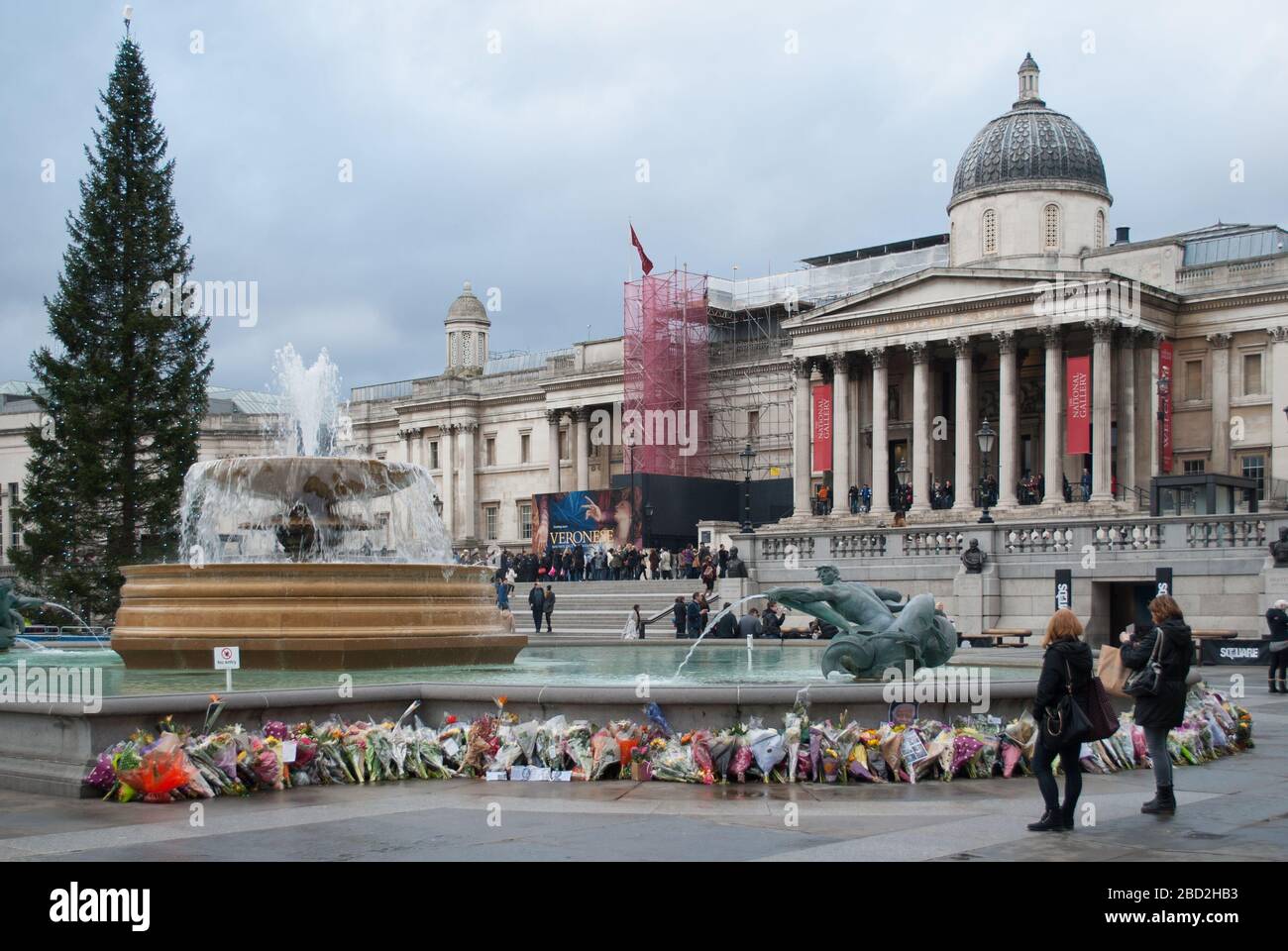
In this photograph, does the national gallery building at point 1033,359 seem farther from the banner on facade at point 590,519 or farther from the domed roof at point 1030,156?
the banner on facade at point 590,519

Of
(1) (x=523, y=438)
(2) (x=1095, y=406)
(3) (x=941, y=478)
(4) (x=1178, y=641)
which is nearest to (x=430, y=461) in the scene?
(1) (x=523, y=438)

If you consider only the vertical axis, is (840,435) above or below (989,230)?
below

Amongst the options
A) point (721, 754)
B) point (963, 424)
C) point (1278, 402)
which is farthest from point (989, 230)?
point (721, 754)

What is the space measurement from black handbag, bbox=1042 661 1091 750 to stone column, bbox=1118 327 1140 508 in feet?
153

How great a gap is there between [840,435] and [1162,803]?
5005cm

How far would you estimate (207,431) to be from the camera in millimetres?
83125

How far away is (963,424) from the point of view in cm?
5644

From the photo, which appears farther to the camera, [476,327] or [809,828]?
[476,327]

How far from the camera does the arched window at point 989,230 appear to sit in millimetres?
59281

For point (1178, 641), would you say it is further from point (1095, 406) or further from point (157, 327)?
point (1095, 406)

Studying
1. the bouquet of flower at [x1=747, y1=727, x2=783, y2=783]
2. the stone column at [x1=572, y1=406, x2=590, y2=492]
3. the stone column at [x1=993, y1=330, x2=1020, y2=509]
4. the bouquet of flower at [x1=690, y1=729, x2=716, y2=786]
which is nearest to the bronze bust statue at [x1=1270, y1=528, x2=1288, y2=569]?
the stone column at [x1=993, y1=330, x2=1020, y2=509]

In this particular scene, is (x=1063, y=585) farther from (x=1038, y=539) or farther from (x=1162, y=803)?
(x=1162, y=803)
